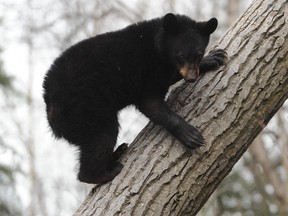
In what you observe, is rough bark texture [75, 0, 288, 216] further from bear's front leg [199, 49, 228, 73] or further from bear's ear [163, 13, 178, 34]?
bear's ear [163, 13, 178, 34]

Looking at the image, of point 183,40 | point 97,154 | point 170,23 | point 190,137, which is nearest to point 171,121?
point 190,137

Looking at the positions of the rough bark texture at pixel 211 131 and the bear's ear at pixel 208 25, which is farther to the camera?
the bear's ear at pixel 208 25

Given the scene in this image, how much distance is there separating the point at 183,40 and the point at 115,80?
0.77m

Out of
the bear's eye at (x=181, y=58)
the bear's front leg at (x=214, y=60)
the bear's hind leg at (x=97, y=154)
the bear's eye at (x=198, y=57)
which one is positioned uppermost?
the bear's front leg at (x=214, y=60)

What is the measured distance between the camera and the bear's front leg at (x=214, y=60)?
468 cm

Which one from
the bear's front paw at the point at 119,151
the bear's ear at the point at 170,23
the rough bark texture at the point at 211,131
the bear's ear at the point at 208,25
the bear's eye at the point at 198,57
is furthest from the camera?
the bear's ear at the point at 208,25

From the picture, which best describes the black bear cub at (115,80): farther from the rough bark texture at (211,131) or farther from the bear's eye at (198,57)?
the rough bark texture at (211,131)

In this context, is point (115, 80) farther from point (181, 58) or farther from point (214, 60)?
point (214, 60)

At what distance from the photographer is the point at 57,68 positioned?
494cm

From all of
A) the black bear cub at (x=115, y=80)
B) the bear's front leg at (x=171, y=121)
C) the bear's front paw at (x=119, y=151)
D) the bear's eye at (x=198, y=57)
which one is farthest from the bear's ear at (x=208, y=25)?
the bear's front paw at (x=119, y=151)

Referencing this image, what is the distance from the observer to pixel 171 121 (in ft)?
14.7

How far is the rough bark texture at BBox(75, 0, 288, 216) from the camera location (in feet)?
13.7

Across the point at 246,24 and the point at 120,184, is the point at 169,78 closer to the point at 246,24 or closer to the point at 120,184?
the point at 246,24

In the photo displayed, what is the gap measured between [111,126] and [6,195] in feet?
19.9
